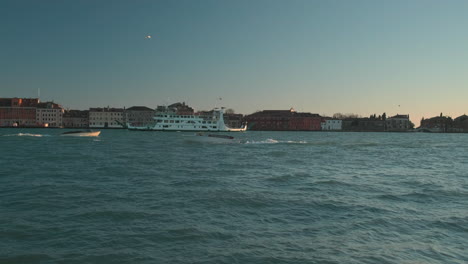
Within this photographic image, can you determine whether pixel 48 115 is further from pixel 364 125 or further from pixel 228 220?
pixel 228 220

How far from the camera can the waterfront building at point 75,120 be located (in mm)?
133625

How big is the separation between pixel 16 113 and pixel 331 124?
363 ft

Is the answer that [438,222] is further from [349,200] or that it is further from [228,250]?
[228,250]

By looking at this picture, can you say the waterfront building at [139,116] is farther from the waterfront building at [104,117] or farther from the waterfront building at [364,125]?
the waterfront building at [364,125]

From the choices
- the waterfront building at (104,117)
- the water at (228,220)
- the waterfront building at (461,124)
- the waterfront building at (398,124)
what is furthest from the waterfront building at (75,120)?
the waterfront building at (461,124)

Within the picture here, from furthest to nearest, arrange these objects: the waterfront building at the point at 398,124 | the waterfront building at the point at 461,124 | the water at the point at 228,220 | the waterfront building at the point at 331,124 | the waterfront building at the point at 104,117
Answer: the waterfront building at the point at 461,124, the waterfront building at the point at 398,124, the waterfront building at the point at 331,124, the waterfront building at the point at 104,117, the water at the point at 228,220

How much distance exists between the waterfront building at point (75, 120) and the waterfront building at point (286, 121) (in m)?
57.0

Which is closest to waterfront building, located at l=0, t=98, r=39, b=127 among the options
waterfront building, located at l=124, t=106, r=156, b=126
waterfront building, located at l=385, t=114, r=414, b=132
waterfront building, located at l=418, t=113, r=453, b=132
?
waterfront building, located at l=124, t=106, r=156, b=126

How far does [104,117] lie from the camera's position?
445ft

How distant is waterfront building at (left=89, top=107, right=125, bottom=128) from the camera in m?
134

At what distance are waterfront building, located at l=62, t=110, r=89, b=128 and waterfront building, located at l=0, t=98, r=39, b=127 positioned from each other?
402 inches

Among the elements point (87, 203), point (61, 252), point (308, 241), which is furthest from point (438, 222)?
point (87, 203)

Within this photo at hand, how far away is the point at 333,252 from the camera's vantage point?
20.2 feet

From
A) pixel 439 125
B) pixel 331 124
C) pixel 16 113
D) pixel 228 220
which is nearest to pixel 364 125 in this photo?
pixel 331 124
